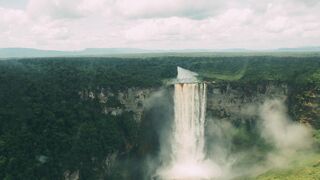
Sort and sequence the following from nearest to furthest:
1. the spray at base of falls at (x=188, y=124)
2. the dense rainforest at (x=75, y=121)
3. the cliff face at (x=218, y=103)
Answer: the dense rainforest at (x=75, y=121)
the cliff face at (x=218, y=103)
the spray at base of falls at (x=188, y=124)

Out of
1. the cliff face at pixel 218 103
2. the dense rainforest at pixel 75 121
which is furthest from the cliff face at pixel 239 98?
the dense rainforest at pixel 75 121

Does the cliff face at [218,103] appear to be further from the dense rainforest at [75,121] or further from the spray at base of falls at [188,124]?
the spray at base of falls at [188,124]

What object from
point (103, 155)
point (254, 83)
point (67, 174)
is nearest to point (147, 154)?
point (103, 155)

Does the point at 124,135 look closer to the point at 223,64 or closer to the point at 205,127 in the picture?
the point at 205,127

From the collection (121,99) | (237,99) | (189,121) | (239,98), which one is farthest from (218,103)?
(121,99)

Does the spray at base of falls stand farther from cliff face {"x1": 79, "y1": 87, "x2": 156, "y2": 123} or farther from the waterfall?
cliff face {"x1": 79, "y1": 87, "x2": 156, "y2": 123}

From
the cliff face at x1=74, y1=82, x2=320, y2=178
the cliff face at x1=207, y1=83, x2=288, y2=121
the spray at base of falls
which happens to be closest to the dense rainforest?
the cliff face at x1=74, y1=82, x2=320, y2=178

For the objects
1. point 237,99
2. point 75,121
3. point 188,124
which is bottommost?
point 188,124

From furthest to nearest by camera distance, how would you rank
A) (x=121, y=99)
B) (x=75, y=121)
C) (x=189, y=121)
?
(x=189, y=121)
(x=121, y=99)
(x=75, y=121)

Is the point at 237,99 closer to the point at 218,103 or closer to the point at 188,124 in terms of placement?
the point at 218,103

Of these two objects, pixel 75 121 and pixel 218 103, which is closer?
pixel 75 121
